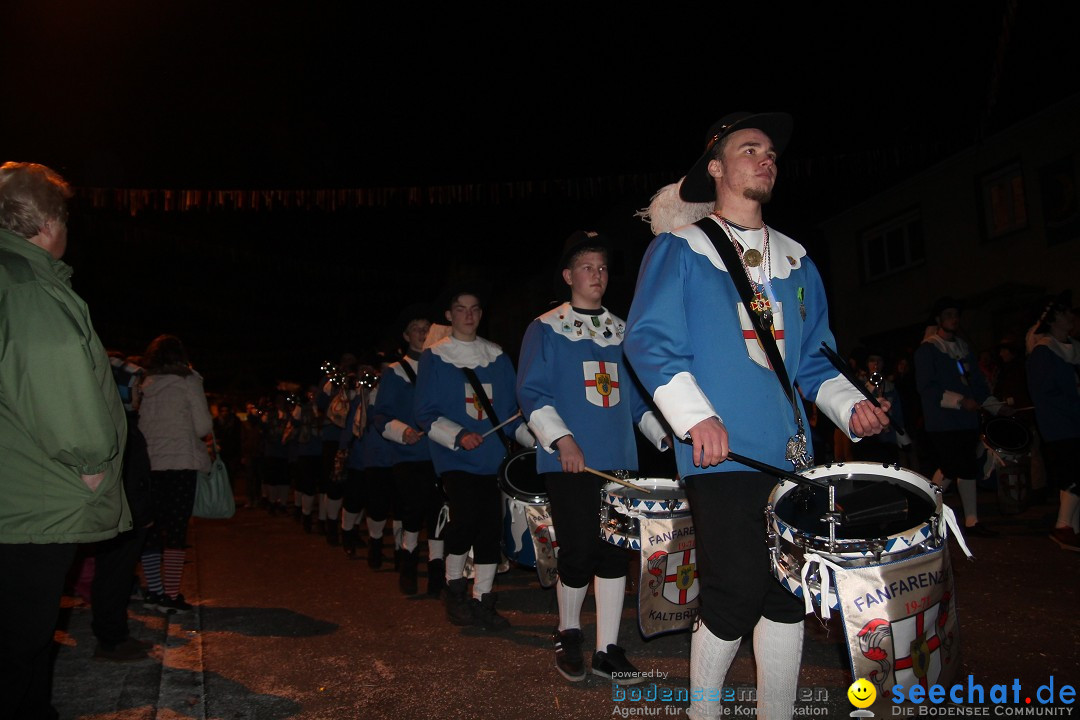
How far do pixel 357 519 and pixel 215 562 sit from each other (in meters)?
1.58

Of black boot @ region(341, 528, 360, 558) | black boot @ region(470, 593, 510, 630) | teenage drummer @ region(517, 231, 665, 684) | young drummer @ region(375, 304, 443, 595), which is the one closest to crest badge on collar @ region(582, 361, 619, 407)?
teenage drummer @ region(517, 231, 665, 684)

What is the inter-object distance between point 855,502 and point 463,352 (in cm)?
387

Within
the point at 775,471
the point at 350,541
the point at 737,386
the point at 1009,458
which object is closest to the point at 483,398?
the point at 737,386

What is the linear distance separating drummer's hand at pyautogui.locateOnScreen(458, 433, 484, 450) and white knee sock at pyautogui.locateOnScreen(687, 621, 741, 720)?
270 centimetres

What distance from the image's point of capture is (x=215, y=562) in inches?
357

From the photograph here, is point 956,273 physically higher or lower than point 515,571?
higher

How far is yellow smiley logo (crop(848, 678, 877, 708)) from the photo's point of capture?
7.59 feet

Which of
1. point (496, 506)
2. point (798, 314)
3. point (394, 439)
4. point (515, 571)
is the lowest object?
point (515, 571)

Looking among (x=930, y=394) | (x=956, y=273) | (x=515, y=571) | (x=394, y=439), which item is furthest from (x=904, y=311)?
(x=394, y=439)

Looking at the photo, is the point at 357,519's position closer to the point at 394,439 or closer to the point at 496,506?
the point at 394,439

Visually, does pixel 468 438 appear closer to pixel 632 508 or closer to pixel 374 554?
pixel 632 508

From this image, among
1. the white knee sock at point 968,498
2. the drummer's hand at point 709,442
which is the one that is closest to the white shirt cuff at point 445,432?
the drummer's hand at point 709,442

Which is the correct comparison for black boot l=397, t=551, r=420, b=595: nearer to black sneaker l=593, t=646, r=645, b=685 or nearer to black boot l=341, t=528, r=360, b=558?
black boot l=341, t=528, r=360, b=558

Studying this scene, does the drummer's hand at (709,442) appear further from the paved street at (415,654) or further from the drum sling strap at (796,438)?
the paved street at (415,654)
